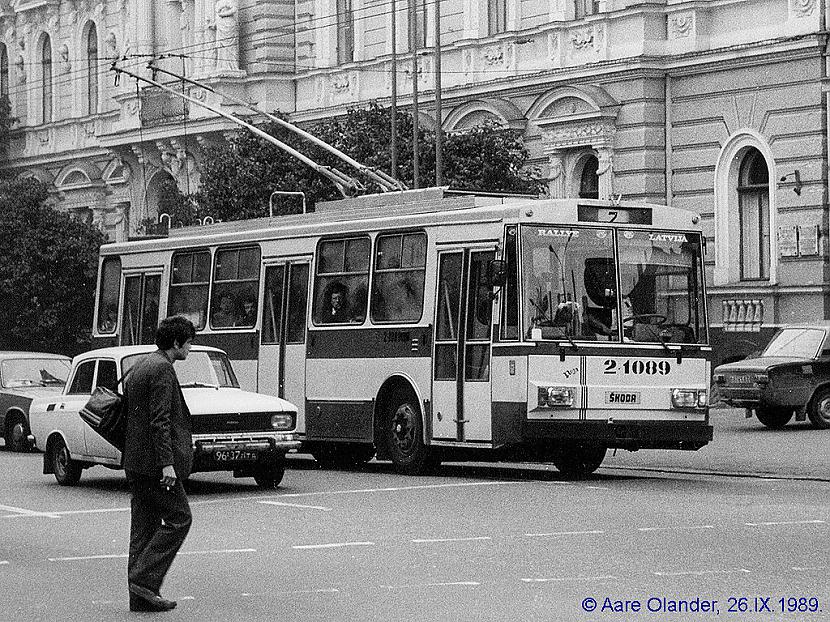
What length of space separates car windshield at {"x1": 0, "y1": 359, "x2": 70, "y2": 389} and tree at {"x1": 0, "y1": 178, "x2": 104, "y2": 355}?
18.6 m

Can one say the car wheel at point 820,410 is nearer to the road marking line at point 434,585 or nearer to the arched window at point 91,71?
the road marking line at point 434,585

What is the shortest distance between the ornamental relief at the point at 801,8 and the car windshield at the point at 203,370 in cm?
1688

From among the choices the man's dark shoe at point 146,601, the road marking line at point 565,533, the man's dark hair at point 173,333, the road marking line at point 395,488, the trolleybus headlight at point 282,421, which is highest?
the man's dark hair at point 173,333

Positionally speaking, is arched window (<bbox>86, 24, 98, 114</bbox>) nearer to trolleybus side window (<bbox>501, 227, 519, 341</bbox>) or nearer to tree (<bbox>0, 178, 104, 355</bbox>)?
tree (<bbox>0, 178, 104, 355</bbox>)

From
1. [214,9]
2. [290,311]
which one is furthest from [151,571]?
[214,9]

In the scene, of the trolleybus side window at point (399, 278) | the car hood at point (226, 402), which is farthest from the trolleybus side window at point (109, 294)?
the car hood at point (226, 402)

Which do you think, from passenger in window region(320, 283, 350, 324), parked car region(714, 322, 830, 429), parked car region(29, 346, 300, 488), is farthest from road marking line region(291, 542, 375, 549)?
parked car region(714, 322, 830, 429)

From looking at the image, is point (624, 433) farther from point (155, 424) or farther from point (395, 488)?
point (155, 424)

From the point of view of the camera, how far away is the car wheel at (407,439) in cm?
2161

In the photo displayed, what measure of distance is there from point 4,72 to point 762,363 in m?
39.1

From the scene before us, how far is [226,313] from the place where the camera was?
25.2m

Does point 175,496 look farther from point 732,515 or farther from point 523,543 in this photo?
point 732,515

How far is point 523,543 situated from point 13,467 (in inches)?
482

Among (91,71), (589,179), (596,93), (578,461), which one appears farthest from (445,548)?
(91,71)
